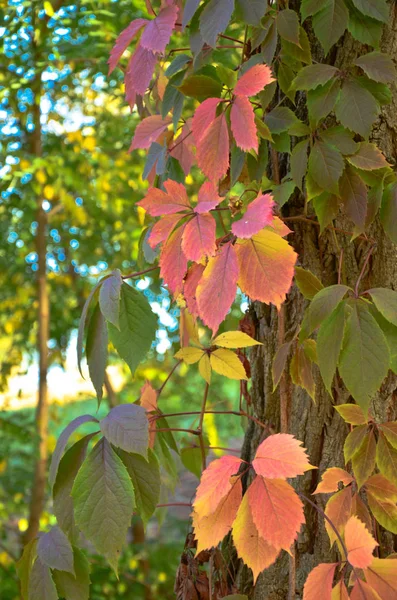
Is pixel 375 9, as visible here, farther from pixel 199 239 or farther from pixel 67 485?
pixel 67 485

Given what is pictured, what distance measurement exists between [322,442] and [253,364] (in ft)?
0.51

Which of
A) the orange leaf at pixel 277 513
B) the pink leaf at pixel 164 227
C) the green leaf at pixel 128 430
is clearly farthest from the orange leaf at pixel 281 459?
the pink leaf at pixel 164 227

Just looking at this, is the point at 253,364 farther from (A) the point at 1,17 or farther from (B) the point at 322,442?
(A) the point at 1,17

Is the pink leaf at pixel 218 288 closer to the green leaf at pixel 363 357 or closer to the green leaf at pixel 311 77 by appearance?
the green leaf at pixel 363 357

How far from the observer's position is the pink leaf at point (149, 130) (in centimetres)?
96

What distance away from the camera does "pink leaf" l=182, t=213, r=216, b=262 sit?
0.64 metres

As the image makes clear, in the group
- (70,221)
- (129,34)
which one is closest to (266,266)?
(129,34)

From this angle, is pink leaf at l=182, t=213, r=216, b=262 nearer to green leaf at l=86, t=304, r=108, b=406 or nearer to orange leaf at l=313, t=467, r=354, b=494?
green leaf at l=86, t=304, r=108, b=406

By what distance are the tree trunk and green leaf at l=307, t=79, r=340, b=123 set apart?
95 millimetres

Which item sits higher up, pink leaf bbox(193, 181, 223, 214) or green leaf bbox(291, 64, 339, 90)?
green leaf bbox(291, 64, 339, 90)

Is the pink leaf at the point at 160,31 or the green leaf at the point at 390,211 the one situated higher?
the pink leaf at the point at 160,31

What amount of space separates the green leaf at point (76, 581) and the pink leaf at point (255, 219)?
1.52 feet

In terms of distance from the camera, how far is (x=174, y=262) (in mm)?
685

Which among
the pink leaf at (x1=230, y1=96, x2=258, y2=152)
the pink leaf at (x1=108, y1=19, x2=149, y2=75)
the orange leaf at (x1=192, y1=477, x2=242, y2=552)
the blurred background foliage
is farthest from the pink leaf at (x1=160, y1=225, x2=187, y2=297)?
the blurred background foliage
